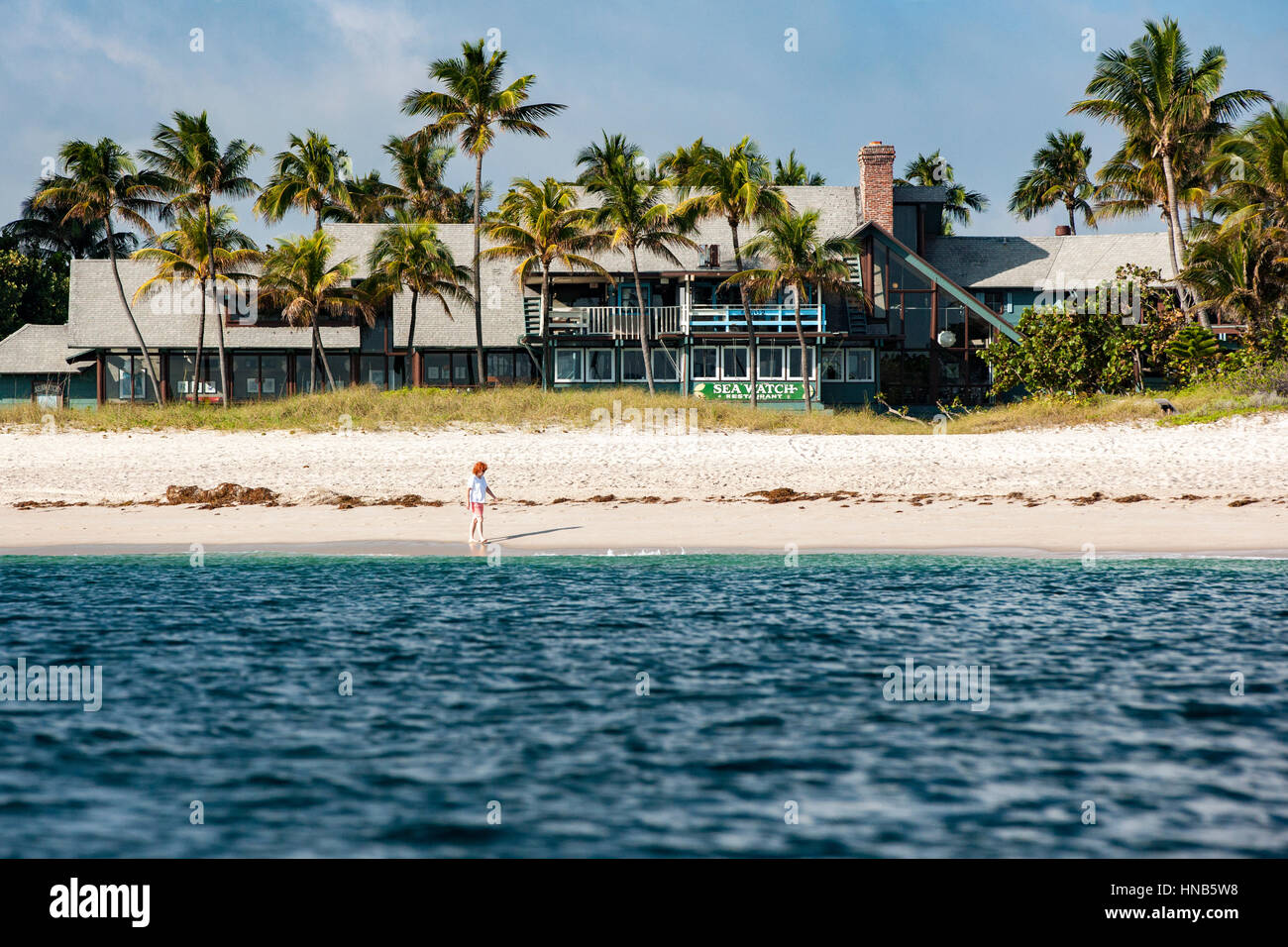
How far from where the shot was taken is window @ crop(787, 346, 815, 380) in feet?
140

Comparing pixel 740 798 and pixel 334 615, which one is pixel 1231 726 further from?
pixel 334 615

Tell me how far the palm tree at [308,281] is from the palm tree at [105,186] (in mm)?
5992

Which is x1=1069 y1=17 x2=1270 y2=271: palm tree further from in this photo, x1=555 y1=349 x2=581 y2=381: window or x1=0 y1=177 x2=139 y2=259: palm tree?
x1=0 y1=177 x2=139 y2=259: palm tree

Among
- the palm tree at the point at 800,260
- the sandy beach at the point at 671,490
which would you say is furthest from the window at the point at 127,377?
the palm tree at the point at 800,260

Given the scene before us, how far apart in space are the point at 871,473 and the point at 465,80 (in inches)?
1064

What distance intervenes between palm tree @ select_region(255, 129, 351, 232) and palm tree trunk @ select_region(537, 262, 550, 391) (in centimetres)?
1401

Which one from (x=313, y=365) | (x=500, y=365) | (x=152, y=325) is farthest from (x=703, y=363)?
(x=152, y=325)

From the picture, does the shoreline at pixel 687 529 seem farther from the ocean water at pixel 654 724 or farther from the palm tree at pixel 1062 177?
the palm tree at pixel 1062 177

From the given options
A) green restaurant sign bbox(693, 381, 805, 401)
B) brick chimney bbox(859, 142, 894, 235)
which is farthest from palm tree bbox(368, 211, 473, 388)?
brick chimney bbox(859, 142, 894, 235)

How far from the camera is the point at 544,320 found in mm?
41625

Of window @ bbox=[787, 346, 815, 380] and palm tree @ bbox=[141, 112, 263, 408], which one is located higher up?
palm tree @ bbox=[141, 112, 263, 408]
